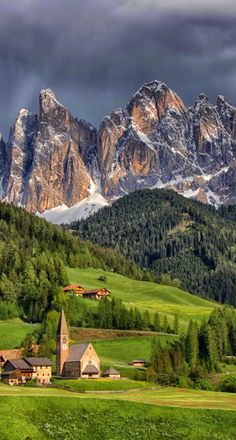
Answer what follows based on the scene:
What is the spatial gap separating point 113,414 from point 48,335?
3842 inches

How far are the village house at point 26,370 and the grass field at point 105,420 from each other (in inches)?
2206

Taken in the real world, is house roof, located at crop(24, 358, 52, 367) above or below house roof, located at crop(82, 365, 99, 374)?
above

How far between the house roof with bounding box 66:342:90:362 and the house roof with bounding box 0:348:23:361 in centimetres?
1342

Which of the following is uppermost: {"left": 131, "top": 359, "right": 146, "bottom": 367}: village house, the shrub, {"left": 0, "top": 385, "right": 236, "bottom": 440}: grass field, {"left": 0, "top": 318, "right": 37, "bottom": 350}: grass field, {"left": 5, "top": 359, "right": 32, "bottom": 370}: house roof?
{"left": 0, "top": 318, "right": 37, "bottom": 350}: grass field

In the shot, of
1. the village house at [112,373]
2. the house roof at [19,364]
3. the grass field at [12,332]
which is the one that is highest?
the grass field at [12,332]

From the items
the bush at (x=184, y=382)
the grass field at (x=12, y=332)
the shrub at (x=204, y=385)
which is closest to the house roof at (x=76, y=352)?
the bush at (x=184, y=382)

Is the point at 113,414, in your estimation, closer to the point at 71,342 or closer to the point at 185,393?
the point at 185,393

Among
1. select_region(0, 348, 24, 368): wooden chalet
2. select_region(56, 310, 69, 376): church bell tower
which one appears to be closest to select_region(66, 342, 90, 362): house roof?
select_region(56, 310, 69, 376): church bell tower

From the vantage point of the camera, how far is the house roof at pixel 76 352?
14950cm

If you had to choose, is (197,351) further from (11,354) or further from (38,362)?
(11,354)

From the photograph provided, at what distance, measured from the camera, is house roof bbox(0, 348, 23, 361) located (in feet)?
525

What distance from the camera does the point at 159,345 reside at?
165m

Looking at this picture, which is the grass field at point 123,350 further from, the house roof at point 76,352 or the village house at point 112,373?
the village house at point 112,373

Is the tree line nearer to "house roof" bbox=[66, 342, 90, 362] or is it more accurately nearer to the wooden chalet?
"house roof" bbox=[66, 342, 90, 362]
